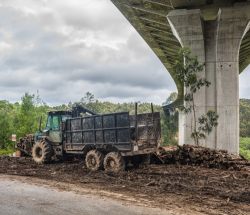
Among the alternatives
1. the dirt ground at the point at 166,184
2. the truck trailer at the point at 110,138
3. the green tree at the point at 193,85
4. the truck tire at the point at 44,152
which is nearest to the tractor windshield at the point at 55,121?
the truck trailer at the point at 110,138

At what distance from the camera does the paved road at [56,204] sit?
325 inches

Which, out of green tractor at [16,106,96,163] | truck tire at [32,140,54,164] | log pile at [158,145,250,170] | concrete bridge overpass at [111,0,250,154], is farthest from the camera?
concrete bridge overpass at [111,0,250,154]

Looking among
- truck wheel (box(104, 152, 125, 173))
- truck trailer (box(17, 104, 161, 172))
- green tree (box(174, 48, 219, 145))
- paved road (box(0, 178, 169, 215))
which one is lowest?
paved road (box(0, 178, 169, 215))

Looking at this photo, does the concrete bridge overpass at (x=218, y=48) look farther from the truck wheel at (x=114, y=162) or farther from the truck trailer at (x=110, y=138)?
the truck wheel at (x=114, y=162)

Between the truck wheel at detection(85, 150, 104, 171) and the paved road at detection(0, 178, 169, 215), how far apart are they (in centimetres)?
385

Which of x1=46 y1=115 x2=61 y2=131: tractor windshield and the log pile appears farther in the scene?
x1=46 y1=115 x2=61 y2=131: tractor windshield

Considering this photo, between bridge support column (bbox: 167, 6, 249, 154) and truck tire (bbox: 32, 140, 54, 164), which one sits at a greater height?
bridge support column (bbox: 167, 6, 249, 154)

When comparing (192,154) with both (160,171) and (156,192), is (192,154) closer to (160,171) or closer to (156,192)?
(160,171)

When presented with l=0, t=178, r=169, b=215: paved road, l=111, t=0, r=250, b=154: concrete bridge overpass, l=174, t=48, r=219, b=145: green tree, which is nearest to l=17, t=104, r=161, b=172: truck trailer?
l=0, t=178, r=169, b=215: paved road

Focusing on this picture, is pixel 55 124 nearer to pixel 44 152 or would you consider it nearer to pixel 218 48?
pixel 44 152

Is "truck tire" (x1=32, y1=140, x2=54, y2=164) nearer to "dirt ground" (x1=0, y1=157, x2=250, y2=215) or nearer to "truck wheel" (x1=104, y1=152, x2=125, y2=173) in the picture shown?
"dirt ground" (x1=0, y1=157, x2=250, y2=215)

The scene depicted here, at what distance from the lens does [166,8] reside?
71.6ft

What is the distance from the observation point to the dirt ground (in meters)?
8.94

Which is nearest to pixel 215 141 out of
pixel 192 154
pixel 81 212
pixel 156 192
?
pixel 192 154
